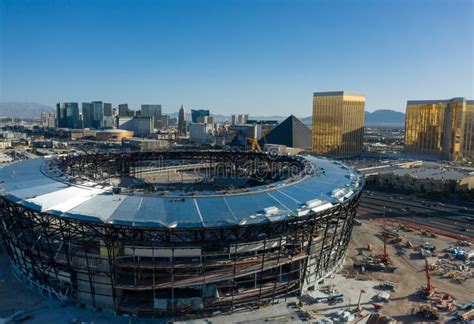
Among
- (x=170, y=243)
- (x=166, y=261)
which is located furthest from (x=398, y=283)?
(x=170, y=243)

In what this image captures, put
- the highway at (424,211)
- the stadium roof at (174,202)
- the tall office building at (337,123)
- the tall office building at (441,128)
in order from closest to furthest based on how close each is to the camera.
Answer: the stadium roof at (174,202) < the highway at (424,211) < the tall office building at (441,128) < the tall office building at (337,123)

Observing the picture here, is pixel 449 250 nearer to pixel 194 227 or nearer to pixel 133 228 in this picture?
pixel 194 227

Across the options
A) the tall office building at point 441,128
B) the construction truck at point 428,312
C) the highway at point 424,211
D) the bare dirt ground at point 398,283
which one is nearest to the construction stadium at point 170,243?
the bare dirt ground at point 398,283

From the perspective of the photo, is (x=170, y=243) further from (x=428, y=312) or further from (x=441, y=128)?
(x=441, y=128)

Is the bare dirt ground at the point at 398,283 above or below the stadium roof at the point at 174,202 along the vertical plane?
below

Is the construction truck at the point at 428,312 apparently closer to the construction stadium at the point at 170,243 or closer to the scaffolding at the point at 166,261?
the construction stadium at the point at 170,243

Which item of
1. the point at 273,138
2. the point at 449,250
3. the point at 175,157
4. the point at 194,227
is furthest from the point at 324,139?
the point at 194,227

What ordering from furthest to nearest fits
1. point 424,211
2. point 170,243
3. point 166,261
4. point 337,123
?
point 337,123 < point 424,211 < point 166,261 < point 170,243
